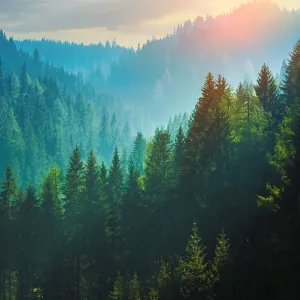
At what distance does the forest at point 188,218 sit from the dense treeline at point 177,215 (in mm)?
105

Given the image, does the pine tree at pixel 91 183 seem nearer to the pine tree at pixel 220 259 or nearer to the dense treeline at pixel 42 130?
the pine tree at pixel 220 259

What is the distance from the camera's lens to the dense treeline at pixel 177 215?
24.6 metres

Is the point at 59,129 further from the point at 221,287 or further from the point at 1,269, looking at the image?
the point at 221,287

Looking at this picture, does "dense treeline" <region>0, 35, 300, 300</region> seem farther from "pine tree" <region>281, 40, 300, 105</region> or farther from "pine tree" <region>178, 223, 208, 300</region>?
"pine tree" <region>281, 40, 300, 105</region>

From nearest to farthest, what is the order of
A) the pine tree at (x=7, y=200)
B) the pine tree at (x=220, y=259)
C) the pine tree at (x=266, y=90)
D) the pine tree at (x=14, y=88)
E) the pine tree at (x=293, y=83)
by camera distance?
the pine tree at (x=220, y=259)
the pine tree at (x=293, y=83)
the pine tree at (x=266, y=90)
the pine tree at (x=7, y=200)
the pine tree at (x=14, y=88)

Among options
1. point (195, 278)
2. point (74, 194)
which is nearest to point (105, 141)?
point (74, 194)

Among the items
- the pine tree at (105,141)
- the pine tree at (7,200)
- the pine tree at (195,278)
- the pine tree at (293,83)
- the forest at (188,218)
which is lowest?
the pine tree at (195,278)

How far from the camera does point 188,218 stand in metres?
36.2

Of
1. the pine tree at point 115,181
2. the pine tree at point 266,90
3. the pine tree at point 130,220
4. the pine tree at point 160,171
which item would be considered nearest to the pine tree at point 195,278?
the pine tree at point 130,220

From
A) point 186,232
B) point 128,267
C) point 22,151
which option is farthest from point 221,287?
point 22,151

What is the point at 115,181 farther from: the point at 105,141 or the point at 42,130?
the point at 105,141

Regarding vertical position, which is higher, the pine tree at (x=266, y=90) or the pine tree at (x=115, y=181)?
the pine tree at (x=266, y=90)

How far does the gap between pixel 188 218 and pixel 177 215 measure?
67.0 inches

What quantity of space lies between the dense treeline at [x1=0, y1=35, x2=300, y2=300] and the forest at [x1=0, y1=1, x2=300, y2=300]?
0.34 ft
